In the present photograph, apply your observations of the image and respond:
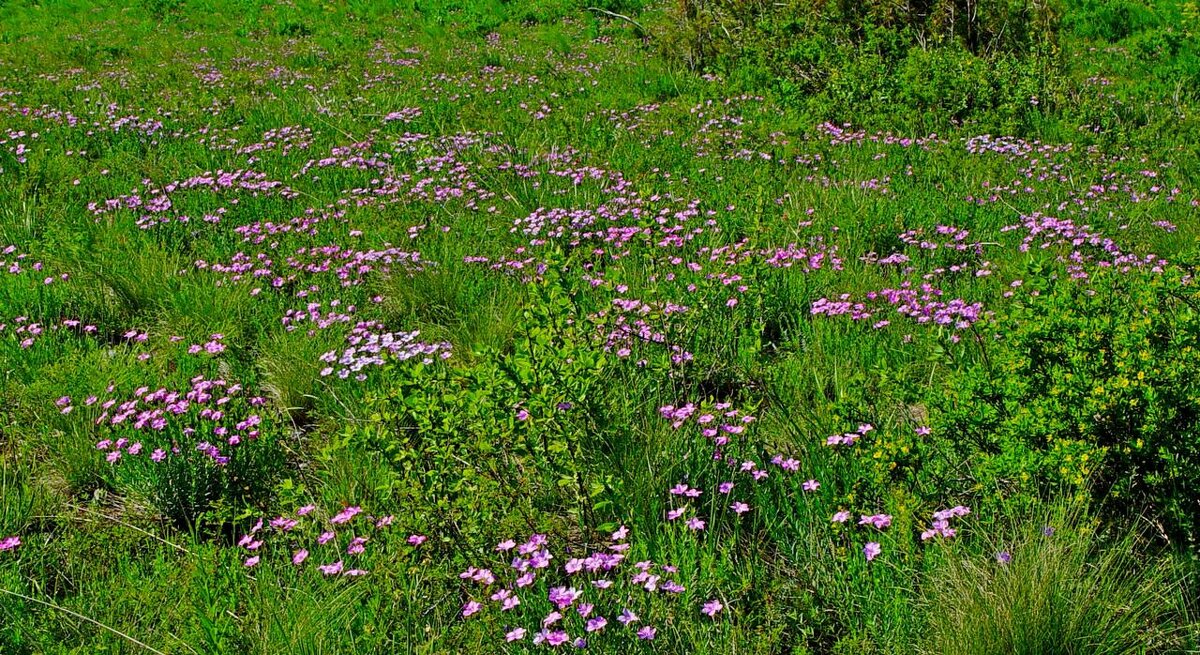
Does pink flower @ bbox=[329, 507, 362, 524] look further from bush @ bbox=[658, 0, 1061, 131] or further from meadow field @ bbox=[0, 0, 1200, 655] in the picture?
bush @ bbox=[658, 0, 1061, 131]

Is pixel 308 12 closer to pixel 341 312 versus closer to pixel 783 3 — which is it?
pixel 783 3

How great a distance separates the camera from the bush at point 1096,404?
248cm

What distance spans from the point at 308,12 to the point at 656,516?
1821 centimetres

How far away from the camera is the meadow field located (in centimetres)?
248

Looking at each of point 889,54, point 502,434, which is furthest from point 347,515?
point 889,54

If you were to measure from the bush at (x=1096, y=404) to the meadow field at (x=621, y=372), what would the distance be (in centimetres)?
1

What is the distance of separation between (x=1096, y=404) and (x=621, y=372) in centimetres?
177

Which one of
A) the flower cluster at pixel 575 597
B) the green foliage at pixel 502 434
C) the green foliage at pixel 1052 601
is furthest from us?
the green foliage at pixel 502 434

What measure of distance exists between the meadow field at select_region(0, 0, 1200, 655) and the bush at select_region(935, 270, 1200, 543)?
15 mm

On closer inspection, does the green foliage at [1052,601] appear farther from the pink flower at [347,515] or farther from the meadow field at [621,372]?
the pink flower at [347,515]

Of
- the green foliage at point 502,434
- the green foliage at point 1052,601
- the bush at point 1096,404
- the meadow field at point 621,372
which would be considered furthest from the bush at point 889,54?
the green foliage at point 1052,601

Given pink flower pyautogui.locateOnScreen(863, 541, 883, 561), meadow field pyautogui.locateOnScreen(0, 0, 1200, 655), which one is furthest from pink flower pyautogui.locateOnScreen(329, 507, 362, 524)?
pink flower pyautogui.locateOnScreen(863, 541, 883, 561)

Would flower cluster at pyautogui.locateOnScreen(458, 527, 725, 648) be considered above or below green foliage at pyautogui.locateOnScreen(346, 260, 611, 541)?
below

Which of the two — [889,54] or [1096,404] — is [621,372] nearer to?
[1096,404]
